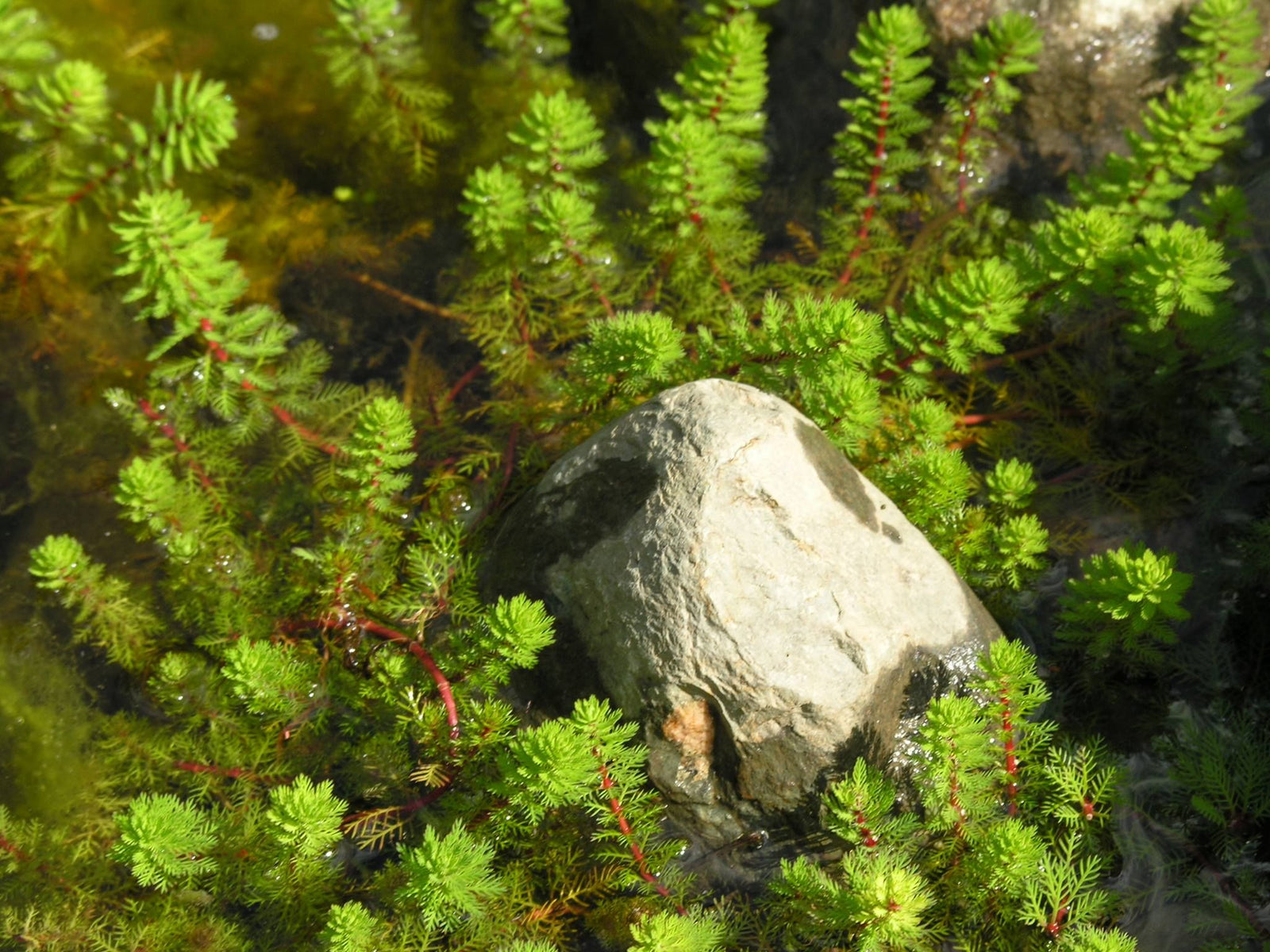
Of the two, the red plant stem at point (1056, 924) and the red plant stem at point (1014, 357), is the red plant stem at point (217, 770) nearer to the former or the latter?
the red plant stem at point (1056, 924)

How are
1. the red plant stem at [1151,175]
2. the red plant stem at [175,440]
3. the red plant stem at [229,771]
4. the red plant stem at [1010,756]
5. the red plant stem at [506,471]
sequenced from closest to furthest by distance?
the red plant stem at [1010,756] < the red plant stem at [229,771] < the red plant stem at [1151,175] < the red plant stem at [506,471] < the red plant stem at [175,440]

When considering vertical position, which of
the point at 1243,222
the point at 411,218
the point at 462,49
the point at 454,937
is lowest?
the point at 454,937

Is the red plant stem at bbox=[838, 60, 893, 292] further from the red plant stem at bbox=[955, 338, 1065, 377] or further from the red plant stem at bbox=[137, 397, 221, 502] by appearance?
the red plant stem at bbox=[137, 397, 221, 502]

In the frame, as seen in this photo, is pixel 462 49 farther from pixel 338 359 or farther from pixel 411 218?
pixel 338 359

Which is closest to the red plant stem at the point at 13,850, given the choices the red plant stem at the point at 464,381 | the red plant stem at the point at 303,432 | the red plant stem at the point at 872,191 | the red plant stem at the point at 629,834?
the red plant stem at the point at 303,432

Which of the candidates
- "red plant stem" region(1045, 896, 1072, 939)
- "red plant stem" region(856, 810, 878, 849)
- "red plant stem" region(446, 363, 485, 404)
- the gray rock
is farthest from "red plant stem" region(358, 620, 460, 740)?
the gray rock

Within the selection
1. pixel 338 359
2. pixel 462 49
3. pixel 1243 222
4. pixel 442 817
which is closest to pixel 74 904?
pixel 442 817
